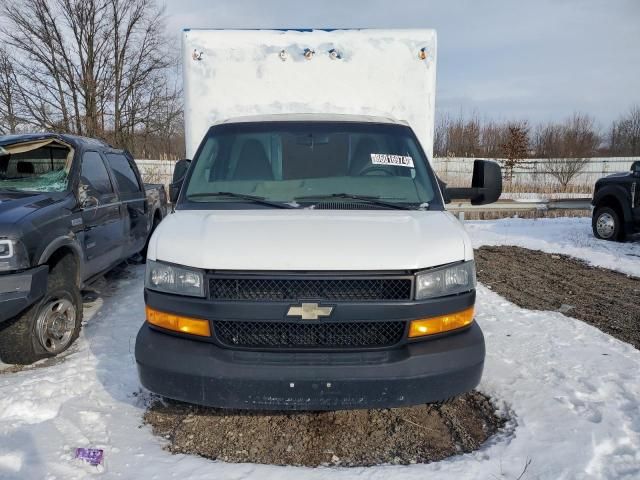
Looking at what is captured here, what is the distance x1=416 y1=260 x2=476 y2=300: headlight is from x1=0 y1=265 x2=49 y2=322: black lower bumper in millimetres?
3136

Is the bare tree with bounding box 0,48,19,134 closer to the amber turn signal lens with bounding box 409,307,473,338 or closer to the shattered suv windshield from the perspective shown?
the shattered suv windshield

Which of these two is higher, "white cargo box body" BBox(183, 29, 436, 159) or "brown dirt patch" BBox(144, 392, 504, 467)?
"white cargo box body" BBox(183, 29, 436, 159)

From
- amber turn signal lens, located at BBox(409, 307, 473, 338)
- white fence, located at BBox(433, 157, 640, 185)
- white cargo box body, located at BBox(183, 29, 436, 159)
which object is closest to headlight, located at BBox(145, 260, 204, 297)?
amber turn signal lens, located at BBox(409, 307, 473, 338)

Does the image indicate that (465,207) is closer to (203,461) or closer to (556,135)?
(203,461)

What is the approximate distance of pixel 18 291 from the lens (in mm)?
3758

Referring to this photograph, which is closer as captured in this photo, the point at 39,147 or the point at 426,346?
the point at 426,346

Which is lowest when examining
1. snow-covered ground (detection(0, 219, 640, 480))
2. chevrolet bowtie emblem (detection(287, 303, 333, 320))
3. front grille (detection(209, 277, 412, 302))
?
snow-covered ground (detection(0, 219, 640, 480))

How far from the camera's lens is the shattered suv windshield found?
5.00 meters

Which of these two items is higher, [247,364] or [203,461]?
[247,364]

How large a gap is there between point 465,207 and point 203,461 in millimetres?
12998

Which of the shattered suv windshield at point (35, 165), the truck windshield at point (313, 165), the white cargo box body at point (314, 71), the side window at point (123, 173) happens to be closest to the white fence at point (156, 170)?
the side window at point (123, 173)

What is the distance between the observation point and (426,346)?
9.02 ft

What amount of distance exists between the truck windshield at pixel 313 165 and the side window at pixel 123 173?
9.95ft

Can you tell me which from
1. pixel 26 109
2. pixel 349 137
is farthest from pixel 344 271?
pixel 26 109
